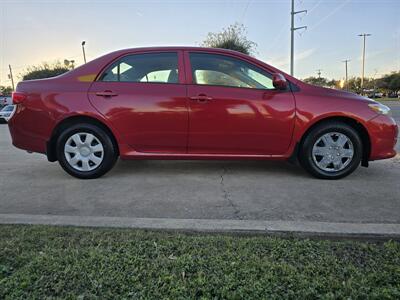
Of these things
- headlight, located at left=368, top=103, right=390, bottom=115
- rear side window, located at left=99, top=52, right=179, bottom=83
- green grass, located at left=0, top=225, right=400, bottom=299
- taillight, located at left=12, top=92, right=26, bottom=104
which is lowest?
green grass, located at left=0, top=225, right=400, bottom=299

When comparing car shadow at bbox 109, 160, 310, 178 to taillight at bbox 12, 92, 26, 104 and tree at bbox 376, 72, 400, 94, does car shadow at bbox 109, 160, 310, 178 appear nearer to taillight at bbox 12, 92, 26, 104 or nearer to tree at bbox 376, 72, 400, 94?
taillight at bbox 12, 92, 26, 104

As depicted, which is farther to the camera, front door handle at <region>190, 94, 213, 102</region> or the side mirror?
front door handle at <region>190, 94, 213, 102</region>

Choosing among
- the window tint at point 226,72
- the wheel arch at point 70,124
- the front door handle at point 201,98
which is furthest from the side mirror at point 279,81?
the wheel arch at point 70,124

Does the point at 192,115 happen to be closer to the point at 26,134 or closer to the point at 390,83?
the point at 26,134

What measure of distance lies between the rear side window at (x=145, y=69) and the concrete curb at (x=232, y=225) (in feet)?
6.19

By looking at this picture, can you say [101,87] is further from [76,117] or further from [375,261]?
[375,261]

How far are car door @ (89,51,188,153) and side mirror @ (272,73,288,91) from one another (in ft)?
3.46

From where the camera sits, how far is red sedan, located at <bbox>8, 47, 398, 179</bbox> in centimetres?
391

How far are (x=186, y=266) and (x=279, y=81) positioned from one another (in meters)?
2.51

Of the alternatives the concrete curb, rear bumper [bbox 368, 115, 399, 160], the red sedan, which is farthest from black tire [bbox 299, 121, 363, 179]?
the concrete curb

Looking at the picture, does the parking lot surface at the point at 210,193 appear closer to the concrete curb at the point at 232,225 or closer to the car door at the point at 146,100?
the concrete curb at the point at 232,225

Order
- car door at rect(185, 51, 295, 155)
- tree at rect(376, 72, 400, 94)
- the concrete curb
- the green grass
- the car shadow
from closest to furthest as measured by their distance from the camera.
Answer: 1. the green grass
2. the concrete curb
3. car door at rect(185, 51, 295, 155)
4. the car shadow
5. tree at rect(376, 72, 400, 94)

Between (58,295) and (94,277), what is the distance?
0.21 meters

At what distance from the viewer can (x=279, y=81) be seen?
12.4 feet
